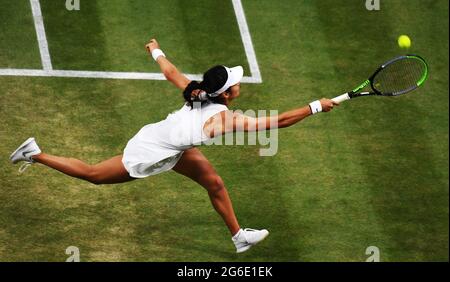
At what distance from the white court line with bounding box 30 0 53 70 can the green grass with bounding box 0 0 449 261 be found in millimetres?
113

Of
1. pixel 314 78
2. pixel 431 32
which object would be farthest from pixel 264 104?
pixel 431 32

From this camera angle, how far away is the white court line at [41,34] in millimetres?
16656

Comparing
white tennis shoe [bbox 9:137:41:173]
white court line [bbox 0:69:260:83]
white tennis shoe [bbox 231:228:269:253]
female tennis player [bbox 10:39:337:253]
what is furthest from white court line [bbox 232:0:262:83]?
white tennis shoe [bbox 9:137:41:173]

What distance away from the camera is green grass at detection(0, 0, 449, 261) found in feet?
46.7

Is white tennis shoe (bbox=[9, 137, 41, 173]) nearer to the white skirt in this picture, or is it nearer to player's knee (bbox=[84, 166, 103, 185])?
player's knee (bbox=[84, 166, 103, 185])

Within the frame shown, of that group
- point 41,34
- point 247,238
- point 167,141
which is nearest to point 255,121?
point 167,141

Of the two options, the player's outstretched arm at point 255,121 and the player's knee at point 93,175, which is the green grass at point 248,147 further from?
the player's outstretched arm at point 255,121

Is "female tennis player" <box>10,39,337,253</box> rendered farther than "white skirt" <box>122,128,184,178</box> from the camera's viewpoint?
No

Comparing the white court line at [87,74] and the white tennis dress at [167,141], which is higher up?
the white court line at [87,74]

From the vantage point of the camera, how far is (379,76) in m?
14.4

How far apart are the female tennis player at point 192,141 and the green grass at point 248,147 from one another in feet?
2.75

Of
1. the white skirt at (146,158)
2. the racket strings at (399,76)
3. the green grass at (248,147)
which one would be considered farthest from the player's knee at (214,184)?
the racket strings at (399,76)

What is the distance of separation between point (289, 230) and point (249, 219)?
21.3 inches
